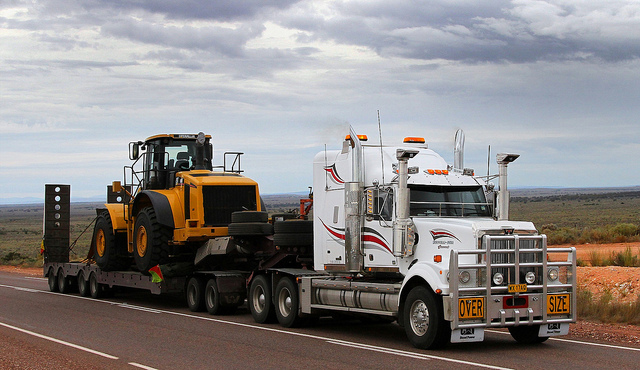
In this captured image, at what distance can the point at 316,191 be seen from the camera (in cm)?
1550

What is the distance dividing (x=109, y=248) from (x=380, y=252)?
10995 mm

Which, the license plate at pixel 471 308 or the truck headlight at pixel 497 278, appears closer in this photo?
the license plate at pixel 471 308

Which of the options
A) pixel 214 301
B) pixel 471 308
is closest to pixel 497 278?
pixel 471 308

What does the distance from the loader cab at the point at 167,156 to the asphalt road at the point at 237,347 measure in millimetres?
4351

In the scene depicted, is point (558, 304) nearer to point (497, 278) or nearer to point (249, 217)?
point (497, 278)

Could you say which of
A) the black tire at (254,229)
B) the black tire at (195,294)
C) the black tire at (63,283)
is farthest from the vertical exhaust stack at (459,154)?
the black tire at (63,283)

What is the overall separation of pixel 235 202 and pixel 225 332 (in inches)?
231

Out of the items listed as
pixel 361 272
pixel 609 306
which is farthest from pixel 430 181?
pixel 609 306

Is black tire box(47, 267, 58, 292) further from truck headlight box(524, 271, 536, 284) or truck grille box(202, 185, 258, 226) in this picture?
truck headlight box(524, 271, 536, 284)

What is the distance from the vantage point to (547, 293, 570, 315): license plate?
12.1 m

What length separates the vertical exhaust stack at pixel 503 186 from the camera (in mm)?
13445

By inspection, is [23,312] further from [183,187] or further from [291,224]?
[291,224]

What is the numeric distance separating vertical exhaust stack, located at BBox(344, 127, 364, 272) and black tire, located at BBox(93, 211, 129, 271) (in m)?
10.0

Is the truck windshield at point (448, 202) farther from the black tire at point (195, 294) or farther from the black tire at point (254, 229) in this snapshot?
the black tire at point (195, 294)
